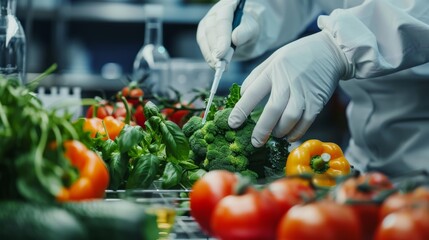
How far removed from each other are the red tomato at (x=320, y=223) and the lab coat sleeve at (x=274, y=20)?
132cm

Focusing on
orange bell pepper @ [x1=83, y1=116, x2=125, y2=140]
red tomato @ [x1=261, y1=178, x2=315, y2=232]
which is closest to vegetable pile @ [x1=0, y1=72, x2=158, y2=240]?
red tomato @ [x1=261, y1=178, x2=315, y2=232]

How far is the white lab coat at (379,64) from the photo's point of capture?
5.04ft

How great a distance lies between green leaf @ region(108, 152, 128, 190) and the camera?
1316mm

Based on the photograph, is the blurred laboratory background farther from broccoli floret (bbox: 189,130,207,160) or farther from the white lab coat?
broccoli floret (bbox: 189,130,207,160)

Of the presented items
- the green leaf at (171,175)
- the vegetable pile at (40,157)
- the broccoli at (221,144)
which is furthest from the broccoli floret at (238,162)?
the vegetable pile at (40,157)

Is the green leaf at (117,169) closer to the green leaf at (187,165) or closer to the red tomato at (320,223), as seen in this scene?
the green leaf at (187,165)

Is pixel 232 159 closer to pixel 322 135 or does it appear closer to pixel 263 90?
pixel 263 90

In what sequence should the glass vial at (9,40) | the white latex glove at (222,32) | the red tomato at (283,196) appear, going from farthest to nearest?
the glass vial at (9,40) → the white latex glove at (222,32) → the red tomato at (283,196)

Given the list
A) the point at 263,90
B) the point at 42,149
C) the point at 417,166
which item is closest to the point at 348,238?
the point at 42,149

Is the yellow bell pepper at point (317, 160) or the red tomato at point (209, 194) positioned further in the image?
the yellow bell pepper at point (317, 160)

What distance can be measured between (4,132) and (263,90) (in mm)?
731

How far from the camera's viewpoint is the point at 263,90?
59.6 inches

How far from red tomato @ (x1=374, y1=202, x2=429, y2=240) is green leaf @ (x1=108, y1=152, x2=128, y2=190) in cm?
62

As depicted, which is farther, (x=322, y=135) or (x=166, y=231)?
(x=322, y=135)
